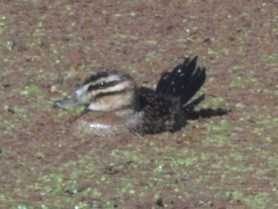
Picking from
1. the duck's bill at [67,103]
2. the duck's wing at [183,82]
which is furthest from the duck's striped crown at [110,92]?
the duck's wing at [183,82]

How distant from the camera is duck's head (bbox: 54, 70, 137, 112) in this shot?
9844 mm

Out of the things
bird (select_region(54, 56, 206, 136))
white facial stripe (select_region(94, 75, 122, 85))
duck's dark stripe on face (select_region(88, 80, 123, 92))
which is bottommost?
bird (select_region(54, 56, 206, 136))

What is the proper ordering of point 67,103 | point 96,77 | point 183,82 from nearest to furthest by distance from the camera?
1. point 96,77
2. point 67,103
3. point 183,82

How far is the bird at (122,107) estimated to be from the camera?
32.0 feet

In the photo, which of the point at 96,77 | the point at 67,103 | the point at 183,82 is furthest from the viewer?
the point at 183,82

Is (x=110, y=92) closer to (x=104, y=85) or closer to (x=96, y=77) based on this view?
(x=104, y=85)

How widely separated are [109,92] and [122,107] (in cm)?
14

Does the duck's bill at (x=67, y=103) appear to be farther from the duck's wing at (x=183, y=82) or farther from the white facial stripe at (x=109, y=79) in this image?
the duck's wing at (x=183, y=82)

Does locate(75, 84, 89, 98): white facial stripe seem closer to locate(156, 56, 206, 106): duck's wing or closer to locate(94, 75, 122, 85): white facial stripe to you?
locate(94, 75, 122, 85): white facial stripe

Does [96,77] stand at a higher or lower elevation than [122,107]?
higher

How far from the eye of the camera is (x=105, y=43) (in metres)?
11.9

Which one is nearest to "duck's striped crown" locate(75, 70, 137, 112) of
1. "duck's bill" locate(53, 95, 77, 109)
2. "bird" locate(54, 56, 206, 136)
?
"bird" locate(54, 56, 206, 136)

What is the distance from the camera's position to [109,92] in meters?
9.87

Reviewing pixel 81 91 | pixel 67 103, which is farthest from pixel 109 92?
pixel 67 103
